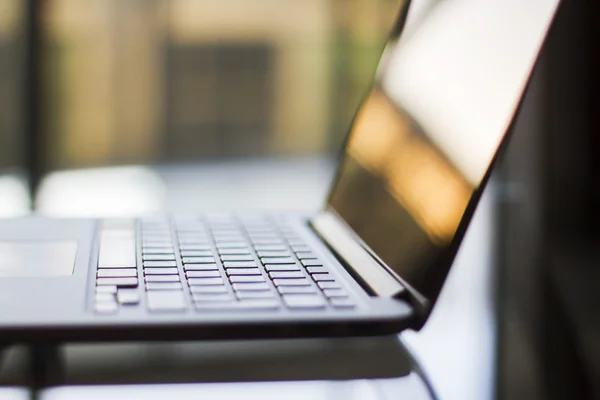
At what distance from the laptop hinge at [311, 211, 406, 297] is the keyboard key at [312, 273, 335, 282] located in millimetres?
22

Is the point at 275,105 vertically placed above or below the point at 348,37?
below

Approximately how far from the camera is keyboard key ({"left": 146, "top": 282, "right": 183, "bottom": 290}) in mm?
445

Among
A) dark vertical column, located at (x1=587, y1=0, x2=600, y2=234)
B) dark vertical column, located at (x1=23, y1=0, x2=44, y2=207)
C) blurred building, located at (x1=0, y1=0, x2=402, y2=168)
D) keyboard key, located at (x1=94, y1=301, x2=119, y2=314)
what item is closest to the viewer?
keyboard key, located at (x1=94, y1=301, x2=119, y2=314)

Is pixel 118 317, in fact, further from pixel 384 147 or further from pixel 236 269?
pixel 384 147

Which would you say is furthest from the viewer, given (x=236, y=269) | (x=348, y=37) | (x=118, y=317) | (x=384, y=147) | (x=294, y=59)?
(x=294, y=59)

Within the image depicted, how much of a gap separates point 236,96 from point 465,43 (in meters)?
3.38

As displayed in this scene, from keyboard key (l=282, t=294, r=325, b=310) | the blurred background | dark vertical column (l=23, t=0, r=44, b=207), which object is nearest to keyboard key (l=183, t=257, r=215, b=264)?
keyboard key (l=282, t=294, r=325, b=310)

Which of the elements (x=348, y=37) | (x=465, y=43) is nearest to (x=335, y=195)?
(x=465, y=43)

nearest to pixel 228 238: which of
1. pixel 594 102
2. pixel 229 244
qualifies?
pixel 229 244

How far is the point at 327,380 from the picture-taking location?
42cm

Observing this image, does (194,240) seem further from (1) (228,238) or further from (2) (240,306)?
(2) (240,306)

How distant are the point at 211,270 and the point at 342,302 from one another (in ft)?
0.35

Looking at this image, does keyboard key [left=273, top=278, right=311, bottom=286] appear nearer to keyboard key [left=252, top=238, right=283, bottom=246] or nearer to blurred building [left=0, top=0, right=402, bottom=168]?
keyboard key [left=252, top=238, right=283, bottom=246]

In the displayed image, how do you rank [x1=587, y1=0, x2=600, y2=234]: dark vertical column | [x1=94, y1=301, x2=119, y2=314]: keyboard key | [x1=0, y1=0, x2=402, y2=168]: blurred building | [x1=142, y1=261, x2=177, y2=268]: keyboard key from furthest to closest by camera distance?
[x1=0, y1=0, x2=402, y2=168]: blurred building < [x1=587, y1=0, x2=600, y2=234]: dark vertical column < [x1=142, y1=261, x2=177, y2=268]: keyboard key < [x1=94, y1=301, x2=119, y2=314]: keyboard key
